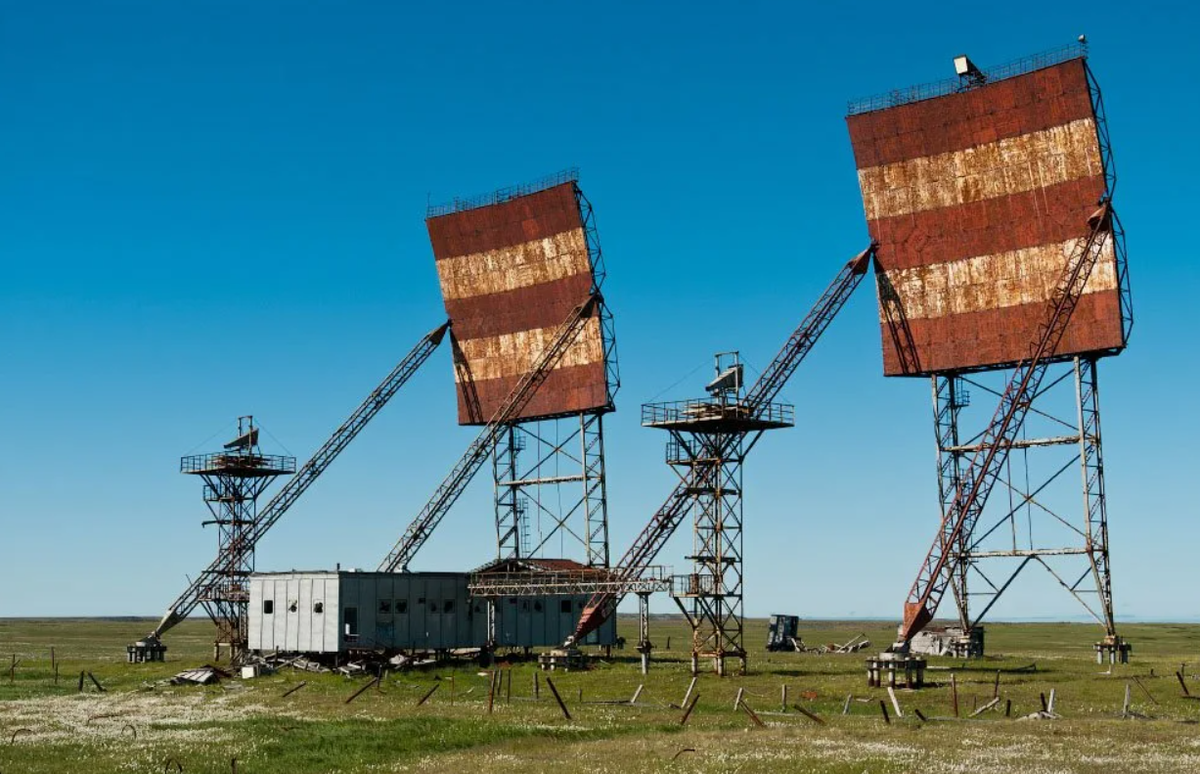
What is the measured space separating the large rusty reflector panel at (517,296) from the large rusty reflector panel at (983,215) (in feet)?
54.9

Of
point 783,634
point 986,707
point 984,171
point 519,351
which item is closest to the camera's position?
point 986,707

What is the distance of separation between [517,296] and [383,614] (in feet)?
77.0

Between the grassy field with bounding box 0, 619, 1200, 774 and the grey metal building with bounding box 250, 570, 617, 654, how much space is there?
538 centimetres

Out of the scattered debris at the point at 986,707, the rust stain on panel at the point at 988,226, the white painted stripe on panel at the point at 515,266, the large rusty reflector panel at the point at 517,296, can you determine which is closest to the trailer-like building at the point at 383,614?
the large rusty reflector panel at the point at 517,296

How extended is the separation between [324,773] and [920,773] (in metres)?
13.8

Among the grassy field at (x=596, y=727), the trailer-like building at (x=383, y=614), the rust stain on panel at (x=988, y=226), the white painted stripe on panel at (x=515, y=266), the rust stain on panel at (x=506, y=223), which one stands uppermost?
the rust stain on panel at (x=506, y=223)

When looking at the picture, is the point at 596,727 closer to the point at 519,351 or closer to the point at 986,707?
the point at 986,707

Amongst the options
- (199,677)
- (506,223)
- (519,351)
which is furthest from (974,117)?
(199,677)

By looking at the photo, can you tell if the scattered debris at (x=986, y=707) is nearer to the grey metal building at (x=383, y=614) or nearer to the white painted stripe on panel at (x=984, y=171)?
the grey metal building at (x=383, y=614)

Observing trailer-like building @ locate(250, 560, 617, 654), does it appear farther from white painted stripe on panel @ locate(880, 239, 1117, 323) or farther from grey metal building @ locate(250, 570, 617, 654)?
white painted stripe on panel @ locate(880, 239, 1117, 323)

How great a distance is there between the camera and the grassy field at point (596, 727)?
34406mm

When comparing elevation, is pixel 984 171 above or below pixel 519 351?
above

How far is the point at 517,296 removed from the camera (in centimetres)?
8544

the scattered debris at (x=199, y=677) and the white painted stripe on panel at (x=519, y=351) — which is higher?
the white painted stripe on panel at (x=519, y=351)
